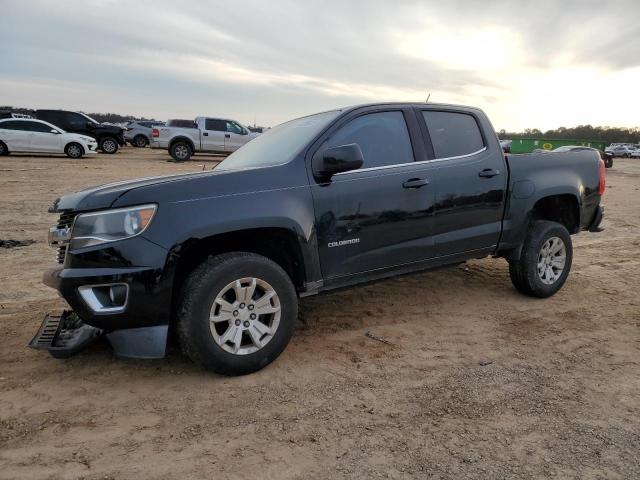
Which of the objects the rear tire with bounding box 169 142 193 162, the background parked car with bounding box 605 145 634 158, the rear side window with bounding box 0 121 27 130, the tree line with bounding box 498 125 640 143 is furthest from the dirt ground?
the tree line with bounding box 498 125 640 143

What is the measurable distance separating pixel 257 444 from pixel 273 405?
1.25ft

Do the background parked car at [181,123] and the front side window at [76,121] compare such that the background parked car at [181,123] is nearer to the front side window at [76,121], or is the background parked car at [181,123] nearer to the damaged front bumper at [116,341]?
the front side window at [76,121]

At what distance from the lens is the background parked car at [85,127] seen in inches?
853

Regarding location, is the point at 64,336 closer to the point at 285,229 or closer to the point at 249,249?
the point at 249,249

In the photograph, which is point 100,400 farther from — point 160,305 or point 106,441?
point 160,305

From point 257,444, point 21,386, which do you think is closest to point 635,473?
point 257,444

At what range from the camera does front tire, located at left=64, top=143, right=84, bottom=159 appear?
1859cm

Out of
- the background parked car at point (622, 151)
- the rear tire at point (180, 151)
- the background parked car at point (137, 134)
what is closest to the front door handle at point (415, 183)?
the rear tire at point (180, 151)

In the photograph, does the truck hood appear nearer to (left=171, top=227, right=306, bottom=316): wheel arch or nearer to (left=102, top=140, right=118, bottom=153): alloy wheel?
(left=171, top=227, right=306, bottom=316): wheel arch

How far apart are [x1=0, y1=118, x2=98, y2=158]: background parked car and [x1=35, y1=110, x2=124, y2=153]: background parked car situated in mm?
3841

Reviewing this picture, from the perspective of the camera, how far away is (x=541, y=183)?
4.68 m

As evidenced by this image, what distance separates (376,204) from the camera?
3.66 meters

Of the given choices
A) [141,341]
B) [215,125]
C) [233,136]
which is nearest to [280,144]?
[141,341]

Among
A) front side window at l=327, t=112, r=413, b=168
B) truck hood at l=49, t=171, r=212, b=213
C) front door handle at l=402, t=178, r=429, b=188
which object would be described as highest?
front side window at l=327, t=112, r=413, b=168
